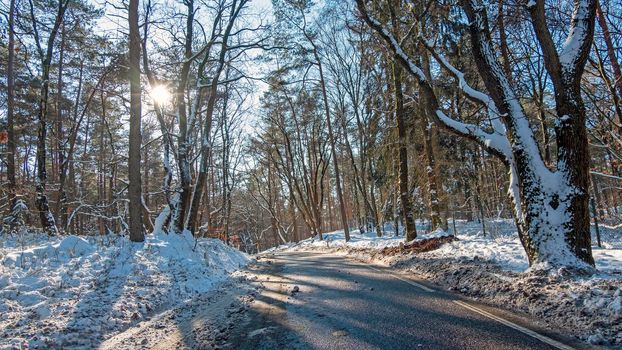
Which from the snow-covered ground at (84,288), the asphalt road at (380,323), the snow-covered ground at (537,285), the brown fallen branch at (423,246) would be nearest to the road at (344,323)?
the asphalt road at (380,323)

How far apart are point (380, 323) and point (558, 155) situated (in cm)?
418

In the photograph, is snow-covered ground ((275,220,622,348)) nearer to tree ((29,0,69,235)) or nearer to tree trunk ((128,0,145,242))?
tree trunk ((128,0,145,242))

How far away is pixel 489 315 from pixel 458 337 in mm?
999

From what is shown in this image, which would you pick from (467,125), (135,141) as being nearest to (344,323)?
(467,125)

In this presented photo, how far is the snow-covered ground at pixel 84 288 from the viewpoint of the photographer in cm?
474

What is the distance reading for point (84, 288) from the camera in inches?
248

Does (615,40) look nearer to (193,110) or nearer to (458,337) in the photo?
(458,337)

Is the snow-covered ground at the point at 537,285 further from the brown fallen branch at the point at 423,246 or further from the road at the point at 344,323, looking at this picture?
the brown fallen branch at the point at 423,246

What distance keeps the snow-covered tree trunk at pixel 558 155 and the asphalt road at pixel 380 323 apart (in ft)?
5.99

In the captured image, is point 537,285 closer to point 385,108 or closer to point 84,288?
point 84,288

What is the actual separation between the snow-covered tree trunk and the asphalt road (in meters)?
1.82

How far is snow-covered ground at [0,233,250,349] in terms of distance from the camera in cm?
474

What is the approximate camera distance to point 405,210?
1363cm

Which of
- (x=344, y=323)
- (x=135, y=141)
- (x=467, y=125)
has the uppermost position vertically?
(x=135, y=141)
